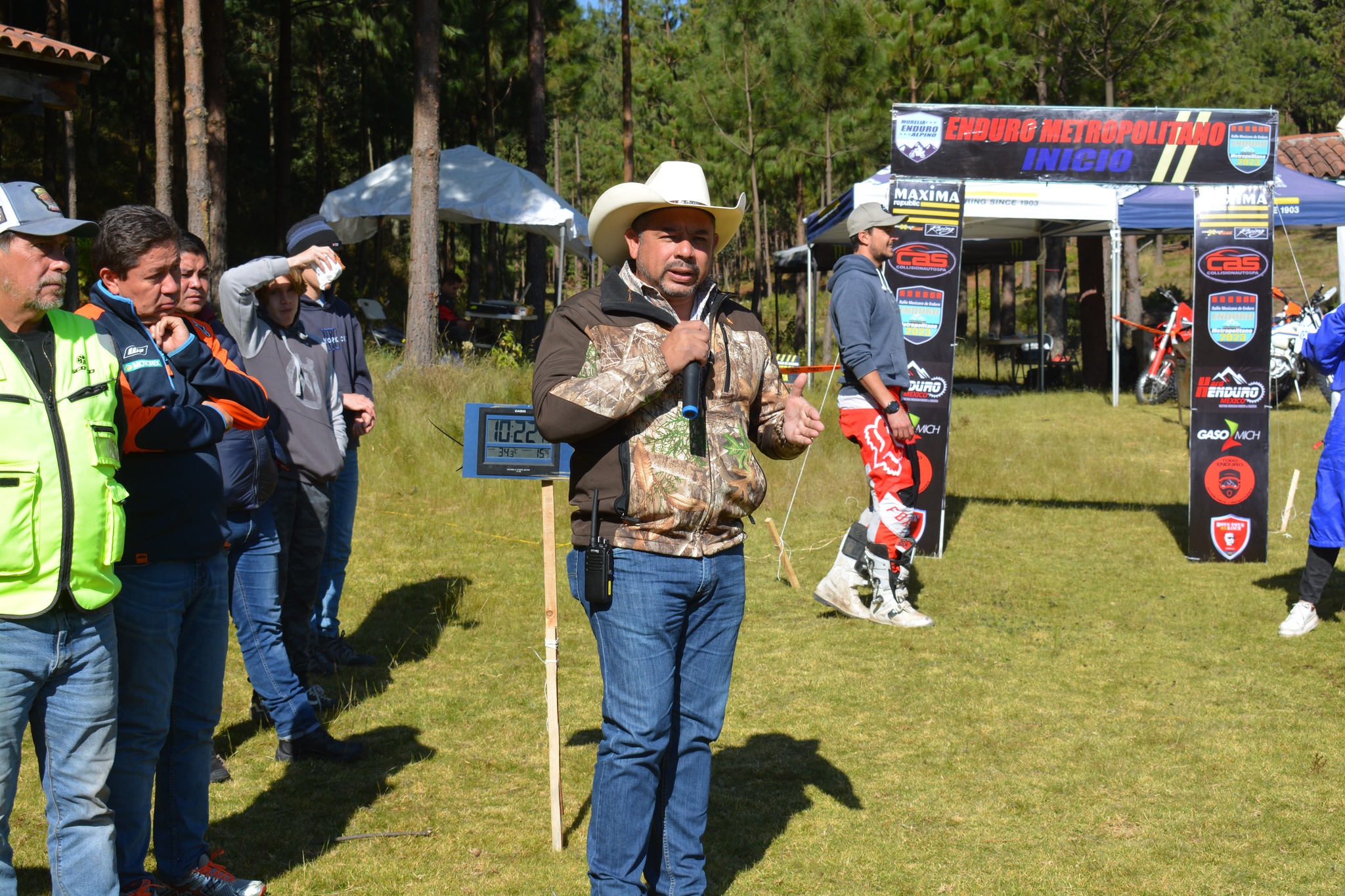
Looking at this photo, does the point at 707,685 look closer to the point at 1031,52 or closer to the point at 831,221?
the point at 831,221

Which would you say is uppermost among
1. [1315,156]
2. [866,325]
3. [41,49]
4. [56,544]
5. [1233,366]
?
[1315,156]

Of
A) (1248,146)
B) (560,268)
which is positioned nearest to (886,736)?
(1248,146)

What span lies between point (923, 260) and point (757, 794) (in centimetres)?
506

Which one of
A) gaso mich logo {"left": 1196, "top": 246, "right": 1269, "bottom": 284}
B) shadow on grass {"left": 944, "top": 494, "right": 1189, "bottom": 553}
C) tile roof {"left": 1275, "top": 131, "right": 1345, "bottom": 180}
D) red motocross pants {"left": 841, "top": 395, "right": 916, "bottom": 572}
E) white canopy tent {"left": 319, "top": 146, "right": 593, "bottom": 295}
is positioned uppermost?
tile roof {"left": 1275, "top": 131, "right": 1345, "bottom": 180}

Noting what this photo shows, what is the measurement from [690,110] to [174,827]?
2359 centimetres

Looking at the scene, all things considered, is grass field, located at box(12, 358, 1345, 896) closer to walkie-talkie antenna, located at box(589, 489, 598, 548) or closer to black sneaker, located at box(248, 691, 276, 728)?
black sneaker, located at box(248, 691, 276, 728)

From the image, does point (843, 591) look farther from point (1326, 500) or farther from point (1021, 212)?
point (1021, 212)

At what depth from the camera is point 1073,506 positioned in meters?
9.95

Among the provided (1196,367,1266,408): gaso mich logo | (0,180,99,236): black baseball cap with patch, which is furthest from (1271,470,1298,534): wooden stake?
(0,180,99,236): black baseball cap with patch

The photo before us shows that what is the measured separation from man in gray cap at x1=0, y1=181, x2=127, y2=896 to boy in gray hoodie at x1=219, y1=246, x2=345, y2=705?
65.3 inches

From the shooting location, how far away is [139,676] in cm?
280

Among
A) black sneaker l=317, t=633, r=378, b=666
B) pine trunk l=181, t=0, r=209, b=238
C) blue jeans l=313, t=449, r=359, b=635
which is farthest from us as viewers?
pine trunk l=181, t=0, r=209, b=238

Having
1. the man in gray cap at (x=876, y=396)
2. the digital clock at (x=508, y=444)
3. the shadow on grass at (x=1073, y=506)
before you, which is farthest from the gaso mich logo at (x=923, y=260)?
the digital clock at (x=508, y=444)

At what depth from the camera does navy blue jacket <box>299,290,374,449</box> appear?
4953 millimetres
